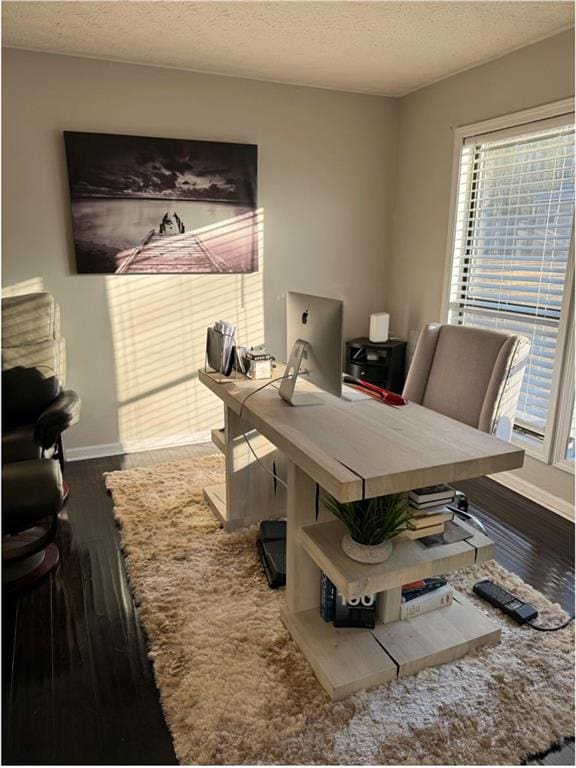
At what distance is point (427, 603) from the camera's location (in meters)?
2.01

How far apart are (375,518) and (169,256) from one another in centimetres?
257

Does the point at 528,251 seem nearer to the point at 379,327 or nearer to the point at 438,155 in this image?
the point at 438,155

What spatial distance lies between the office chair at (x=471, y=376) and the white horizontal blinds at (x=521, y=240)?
76cm

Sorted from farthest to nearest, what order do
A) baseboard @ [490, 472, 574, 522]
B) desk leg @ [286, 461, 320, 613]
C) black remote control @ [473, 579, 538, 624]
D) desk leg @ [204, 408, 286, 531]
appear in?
baseboard @ [490, 472, 574, 522], desk leg @ [204, 408, 286, 531], black remote control @ [473, 579, 538, 624], desk leg @ [286, 461, 320, 613]

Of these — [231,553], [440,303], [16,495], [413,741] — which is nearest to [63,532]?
[16,495]

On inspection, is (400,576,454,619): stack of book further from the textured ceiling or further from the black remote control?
the textured ceiling

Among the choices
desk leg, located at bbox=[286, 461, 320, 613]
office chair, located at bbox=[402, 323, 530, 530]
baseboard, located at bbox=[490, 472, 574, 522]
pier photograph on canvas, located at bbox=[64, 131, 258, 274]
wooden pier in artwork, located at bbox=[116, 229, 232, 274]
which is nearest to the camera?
desk leg, located at bbox=[286, 461, 320, 613]

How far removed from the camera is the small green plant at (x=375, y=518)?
170 centimetres

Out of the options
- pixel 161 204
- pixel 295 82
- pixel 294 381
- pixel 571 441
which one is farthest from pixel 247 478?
pixel 295 82

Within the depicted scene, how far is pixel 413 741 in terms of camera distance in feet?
5.14

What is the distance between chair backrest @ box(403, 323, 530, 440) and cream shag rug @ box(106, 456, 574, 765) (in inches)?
27.8

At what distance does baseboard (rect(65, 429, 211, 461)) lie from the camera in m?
3.67

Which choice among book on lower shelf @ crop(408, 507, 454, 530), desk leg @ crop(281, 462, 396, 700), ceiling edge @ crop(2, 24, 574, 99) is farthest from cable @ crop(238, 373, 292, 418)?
ceiling edge @ crop(2, 24, 574, 99)

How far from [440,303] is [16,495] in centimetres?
297
